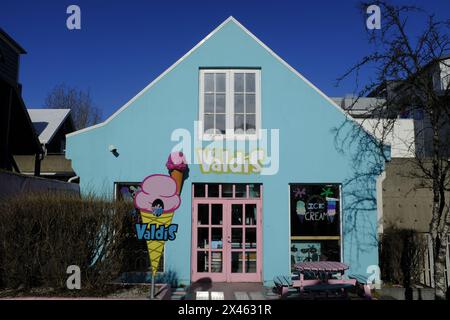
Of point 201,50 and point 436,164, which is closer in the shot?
point 436,164

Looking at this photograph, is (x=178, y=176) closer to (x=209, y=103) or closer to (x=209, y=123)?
(x=209, y=123)

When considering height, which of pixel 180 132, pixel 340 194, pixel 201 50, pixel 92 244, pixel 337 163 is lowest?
pixel 92 244

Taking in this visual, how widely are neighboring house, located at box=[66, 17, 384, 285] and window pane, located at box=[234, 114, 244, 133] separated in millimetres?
27

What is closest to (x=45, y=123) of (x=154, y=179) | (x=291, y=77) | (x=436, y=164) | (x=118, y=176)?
(x=118, y=176)

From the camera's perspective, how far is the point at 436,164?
8281mm

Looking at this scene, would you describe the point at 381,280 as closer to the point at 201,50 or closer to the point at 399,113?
the point at 399,113

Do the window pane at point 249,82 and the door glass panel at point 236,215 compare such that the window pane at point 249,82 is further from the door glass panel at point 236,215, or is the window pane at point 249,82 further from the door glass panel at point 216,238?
the door glass panel at point 216,238

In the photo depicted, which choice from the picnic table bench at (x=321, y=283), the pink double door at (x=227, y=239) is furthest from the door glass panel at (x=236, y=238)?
the picnic table bench at (x=321, y=283)

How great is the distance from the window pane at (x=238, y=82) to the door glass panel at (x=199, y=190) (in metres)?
2.58

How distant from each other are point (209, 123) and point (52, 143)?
16737 millimetres

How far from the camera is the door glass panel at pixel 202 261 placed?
10.5 meters

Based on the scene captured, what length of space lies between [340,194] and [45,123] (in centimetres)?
1895
